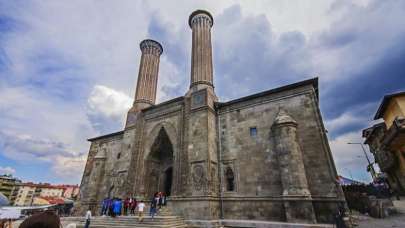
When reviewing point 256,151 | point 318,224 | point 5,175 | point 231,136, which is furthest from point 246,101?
point 5,175

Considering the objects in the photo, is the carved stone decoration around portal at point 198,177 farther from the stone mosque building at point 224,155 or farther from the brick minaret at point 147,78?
the brick minaret at point 147,78

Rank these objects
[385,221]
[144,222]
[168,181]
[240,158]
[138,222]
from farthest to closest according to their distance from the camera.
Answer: [168,181] → [240,158] → [138,222] → [144,222] → [385,221]

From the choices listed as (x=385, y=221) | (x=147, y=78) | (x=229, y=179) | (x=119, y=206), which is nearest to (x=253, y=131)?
(x=229, y=179)

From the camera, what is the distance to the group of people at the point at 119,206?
12137 millimetres

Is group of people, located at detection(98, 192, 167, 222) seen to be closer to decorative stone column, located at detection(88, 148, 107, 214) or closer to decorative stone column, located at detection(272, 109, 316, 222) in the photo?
decorative stone column, located at detection(88, 148, 107, 214)

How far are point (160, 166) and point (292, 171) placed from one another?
9.84 m

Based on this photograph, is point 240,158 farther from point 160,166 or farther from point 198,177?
point 160,166

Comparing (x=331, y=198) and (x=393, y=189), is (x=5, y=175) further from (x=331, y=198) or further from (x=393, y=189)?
(x=393, y=189)

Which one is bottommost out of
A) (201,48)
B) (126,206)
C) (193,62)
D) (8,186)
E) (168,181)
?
(126,206)

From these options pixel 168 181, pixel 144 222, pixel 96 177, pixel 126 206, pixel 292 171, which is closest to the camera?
pixel 292 171

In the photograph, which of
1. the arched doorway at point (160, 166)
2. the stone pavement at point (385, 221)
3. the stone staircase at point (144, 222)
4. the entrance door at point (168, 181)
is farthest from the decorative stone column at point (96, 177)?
the stone pavement at point (385, 221)

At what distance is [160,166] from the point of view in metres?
16.1

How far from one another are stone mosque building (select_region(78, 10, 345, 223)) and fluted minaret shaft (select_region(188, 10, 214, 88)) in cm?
9

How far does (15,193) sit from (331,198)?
85269 mm
